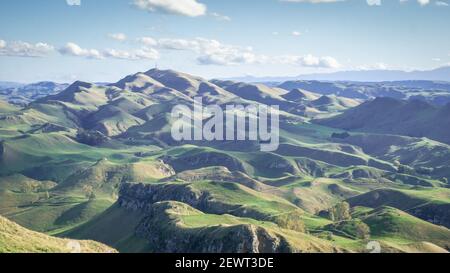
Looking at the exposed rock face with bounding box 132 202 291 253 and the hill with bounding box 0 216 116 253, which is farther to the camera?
the exposed rock face with bounding box 132 202 291 253

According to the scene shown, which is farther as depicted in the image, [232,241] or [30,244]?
[232,241]

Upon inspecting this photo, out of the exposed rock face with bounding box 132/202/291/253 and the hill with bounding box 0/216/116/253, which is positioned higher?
the hill with bounding box 0/216/116/253

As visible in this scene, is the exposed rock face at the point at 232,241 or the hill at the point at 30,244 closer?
the hill at the point at 30,244

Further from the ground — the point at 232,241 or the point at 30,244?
the point at 30,244

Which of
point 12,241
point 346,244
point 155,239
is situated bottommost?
point 155,239

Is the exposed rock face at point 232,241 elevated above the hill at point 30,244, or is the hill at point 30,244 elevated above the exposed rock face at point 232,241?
the hill at point 30,244
